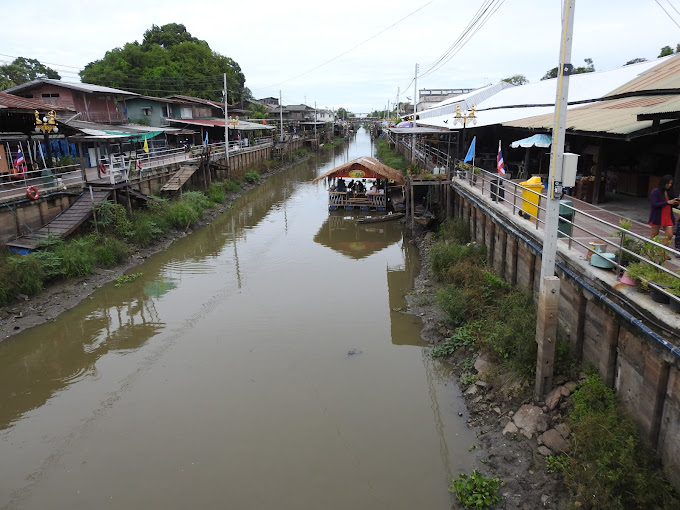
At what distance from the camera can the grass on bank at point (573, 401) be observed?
244 inches

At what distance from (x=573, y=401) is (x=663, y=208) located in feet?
13.9

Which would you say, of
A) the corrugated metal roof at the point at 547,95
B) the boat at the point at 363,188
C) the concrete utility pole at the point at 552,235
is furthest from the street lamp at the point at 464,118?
the concrete utility pole at the point at 552,235

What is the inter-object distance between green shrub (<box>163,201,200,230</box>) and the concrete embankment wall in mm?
18101

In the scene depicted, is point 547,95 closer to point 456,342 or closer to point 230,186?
point 456,342

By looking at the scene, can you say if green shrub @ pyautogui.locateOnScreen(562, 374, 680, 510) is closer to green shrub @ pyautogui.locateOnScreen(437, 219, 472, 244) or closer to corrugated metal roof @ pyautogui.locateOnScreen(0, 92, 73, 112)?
green shrub @ pyautogui.locateOnScreen(437, 219, 472, 244)

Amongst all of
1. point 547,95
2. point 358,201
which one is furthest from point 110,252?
point 547,95

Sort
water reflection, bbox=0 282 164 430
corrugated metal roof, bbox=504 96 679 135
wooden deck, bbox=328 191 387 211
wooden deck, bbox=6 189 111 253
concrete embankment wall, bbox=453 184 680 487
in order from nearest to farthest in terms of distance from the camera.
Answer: concrete embankment wall, bbox=453 184 680 487, water reflection, bbox=0 282 164 430, corrugated metal roof, bbox=504 96 679 135, wooden deck, bbox=6 189 111 253, wooden deck, bbox=328 191 387 211

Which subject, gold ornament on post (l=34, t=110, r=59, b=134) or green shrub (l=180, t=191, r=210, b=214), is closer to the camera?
gold ornament on post (l=34, t=110, r=59, b=134)

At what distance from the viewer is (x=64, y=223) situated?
18500 millimetres

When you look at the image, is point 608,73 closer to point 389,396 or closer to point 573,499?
point 389,396

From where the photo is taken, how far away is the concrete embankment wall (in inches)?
242

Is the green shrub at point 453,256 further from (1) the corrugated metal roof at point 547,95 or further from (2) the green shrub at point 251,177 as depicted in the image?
(2) the green shrub at point 251,177

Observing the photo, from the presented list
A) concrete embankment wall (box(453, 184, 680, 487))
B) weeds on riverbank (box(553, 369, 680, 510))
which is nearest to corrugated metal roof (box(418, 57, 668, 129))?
concrete embankment wall (box(453, 184, 680, 487))

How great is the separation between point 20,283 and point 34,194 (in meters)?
4.78
